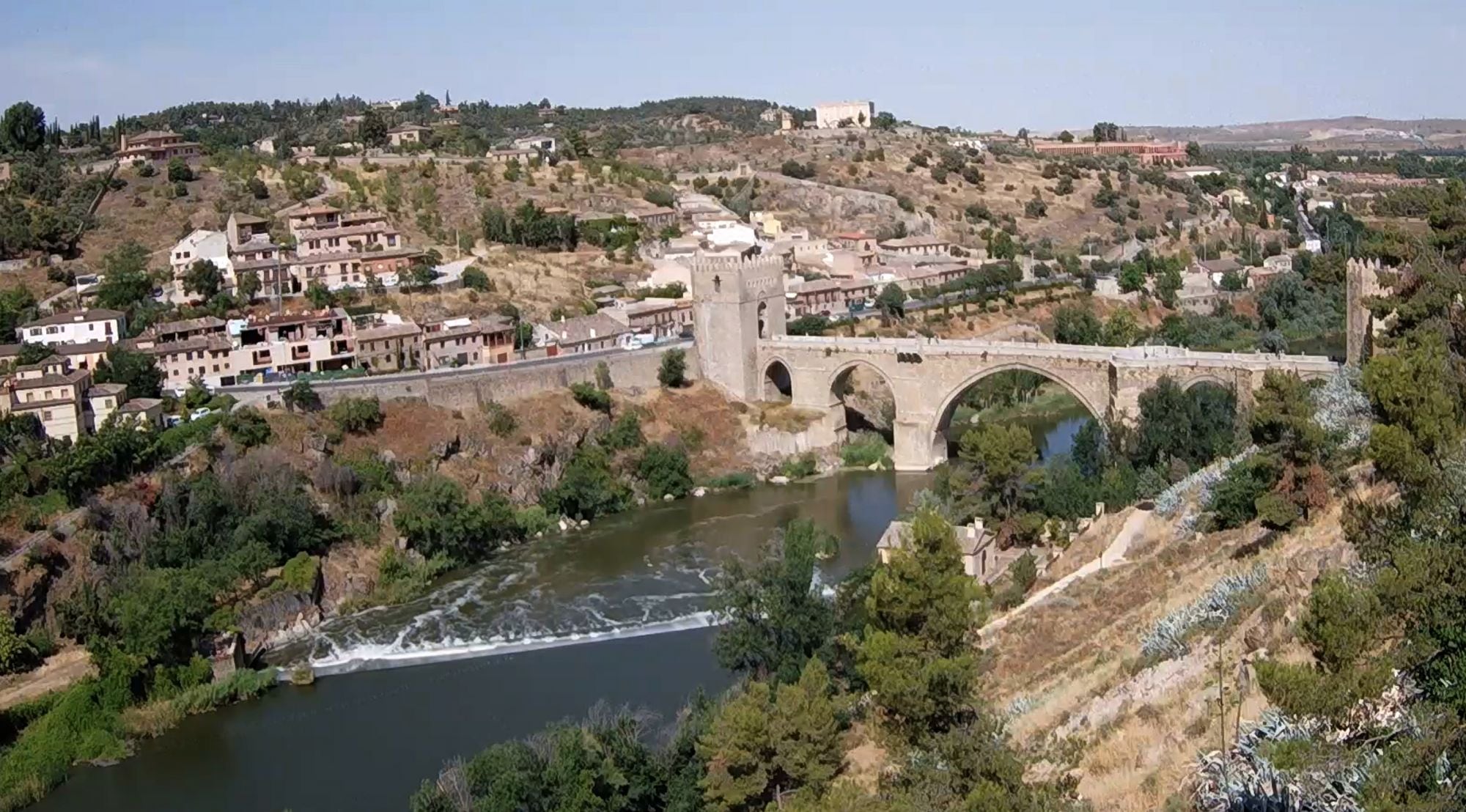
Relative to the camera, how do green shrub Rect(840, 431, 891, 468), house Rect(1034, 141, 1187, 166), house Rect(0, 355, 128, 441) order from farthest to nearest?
house Rect(1034, 141, 1187, 166) < green shrub Rect(840, 431, 891, 468) < house Rect(0, 355, 128, 441)

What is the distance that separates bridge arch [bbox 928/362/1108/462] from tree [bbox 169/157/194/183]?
22196 millimetres

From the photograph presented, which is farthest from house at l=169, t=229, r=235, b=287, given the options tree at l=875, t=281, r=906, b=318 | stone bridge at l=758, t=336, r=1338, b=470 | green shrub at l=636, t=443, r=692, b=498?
tree at l=875, t=281, r=906, b=318

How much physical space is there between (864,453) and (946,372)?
2.21 meters

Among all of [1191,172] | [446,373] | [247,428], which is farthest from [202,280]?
[1191,172]

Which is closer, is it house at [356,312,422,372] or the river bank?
the river bank

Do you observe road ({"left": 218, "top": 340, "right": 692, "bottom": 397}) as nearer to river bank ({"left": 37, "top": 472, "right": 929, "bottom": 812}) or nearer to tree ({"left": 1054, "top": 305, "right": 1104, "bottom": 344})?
river bank ({"left": 37, "top": 472, "right": 929, "bottom": 812})

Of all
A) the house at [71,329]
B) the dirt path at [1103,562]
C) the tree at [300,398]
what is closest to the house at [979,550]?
the dirt path at [1103,562]

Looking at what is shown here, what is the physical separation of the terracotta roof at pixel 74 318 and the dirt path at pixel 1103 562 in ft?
63.5

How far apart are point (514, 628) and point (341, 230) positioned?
17.8 m

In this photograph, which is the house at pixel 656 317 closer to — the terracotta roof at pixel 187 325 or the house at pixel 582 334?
the house at pixel 582 334

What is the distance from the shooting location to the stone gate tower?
97.1 feet

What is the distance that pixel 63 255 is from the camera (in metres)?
33.4

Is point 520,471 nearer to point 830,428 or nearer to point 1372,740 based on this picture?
point 830,428

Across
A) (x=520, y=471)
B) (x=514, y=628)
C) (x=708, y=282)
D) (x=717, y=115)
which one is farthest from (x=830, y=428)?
(x=717, y=115)
